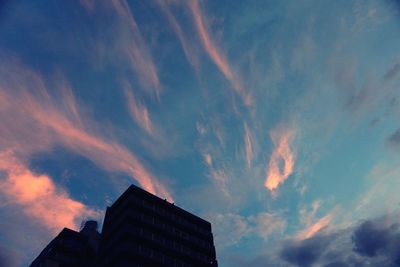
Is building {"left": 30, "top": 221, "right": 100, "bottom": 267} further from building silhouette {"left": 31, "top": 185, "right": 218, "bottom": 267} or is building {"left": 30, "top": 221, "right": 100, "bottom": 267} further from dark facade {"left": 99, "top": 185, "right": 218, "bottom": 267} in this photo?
dark facade {"left": 99, "top": 185, "right": 218, "bottom": 267}

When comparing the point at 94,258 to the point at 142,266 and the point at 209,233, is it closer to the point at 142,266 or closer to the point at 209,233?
the point at 142,266

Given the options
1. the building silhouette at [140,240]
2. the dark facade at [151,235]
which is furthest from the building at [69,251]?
the dark facade at [151,235]

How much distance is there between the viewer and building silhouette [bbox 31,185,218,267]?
7038 cm

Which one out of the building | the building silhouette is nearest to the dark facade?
the building silhouette

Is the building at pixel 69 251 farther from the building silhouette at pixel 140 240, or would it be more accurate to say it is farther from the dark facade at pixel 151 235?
the dark facade at pixel 151 235

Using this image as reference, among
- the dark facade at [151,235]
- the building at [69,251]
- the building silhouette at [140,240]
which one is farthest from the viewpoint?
the building at [69,251]

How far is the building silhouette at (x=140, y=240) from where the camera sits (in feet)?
231

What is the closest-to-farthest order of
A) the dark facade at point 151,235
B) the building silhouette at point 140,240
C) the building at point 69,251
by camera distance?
the dark facade at point 151,235 < the building silhouette at point 140,240 < the building at point 69,251

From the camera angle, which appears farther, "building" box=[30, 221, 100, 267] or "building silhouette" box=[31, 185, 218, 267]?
"building" box=[30, 221, 100, 267]

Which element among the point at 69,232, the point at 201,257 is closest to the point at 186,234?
the point at 201,257

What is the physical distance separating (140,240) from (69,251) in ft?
73.5

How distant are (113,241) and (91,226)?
→ 2805 centimetres

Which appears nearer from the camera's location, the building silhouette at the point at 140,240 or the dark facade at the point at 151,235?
the dark facade at the point at 151,235

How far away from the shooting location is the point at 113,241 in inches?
2889
